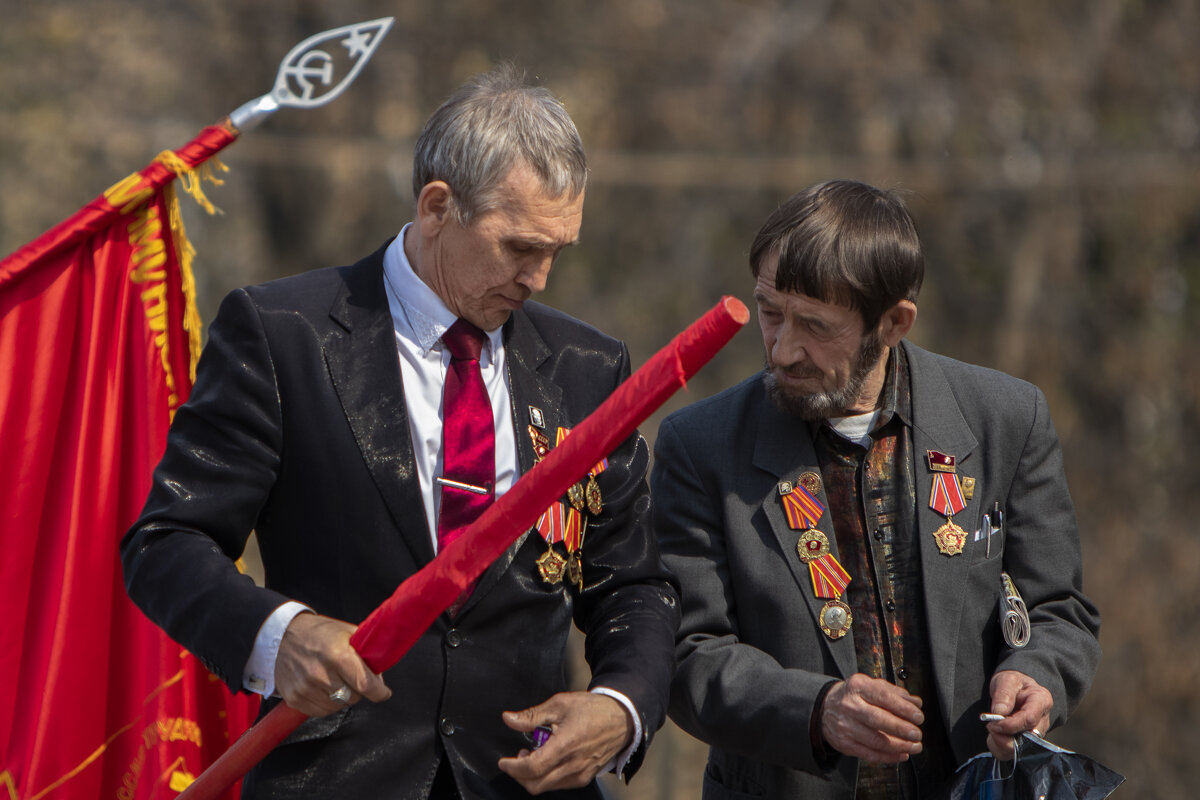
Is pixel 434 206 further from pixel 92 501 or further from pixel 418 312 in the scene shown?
pixel 92 501

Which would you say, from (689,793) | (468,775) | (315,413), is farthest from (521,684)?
(689,793)

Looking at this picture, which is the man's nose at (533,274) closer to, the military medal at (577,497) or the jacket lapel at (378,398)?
the jacket lapel at (378,398)

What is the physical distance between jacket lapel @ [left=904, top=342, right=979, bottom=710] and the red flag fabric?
1494 mm

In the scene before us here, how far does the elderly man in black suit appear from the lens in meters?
2.56

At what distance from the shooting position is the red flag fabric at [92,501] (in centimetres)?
317

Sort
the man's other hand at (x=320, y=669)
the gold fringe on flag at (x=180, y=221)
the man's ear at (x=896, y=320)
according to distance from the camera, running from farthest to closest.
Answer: the gold fringe on flag at (x=180, y=221) → the man's ear at (x=896, y=320) → the man's other hand at (x=320, y=669)

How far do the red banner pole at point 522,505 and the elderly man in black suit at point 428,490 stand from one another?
24 centimetres

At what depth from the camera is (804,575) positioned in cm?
302

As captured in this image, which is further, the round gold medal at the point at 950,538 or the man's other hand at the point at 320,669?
the round gold medal at the point at 950,538

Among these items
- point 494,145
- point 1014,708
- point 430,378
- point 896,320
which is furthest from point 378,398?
point 1014,708

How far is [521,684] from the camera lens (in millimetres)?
2715

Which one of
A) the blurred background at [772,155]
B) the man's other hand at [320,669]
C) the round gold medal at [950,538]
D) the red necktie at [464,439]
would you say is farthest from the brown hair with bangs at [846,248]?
the blurred background at [772,155]

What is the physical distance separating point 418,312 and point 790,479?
2.80ft

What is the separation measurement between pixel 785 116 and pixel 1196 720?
551cm
